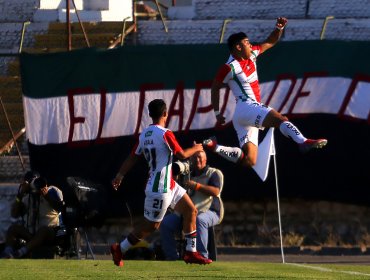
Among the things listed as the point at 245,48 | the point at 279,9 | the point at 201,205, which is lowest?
the point at 201,205

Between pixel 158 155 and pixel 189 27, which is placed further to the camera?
pixel 189 27

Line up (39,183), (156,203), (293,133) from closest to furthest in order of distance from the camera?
1. (156,203)
2. (293,133)
3. (39,183)

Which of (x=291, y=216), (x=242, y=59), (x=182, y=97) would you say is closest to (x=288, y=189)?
(x=291, y=216)

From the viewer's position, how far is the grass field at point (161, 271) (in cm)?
1435

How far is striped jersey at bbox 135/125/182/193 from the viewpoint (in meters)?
14.9

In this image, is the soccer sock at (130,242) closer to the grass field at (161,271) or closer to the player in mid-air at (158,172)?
the player in mid-air at (158,172)

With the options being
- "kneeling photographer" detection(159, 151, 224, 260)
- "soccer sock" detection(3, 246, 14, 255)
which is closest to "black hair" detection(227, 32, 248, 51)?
"kneeling photographer" detection(159, 151, 224, 260)

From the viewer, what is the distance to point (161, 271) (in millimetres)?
15180

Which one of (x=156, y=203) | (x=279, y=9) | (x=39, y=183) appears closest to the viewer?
(x=156, y=203)

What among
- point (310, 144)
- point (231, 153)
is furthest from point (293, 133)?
point (231, 153)

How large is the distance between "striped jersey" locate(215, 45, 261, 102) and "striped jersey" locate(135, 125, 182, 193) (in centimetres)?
154

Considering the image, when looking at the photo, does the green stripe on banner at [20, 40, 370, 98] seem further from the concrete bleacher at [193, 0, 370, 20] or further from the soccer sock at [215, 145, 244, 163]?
the soccer sock at [215, 145, 244, 163]

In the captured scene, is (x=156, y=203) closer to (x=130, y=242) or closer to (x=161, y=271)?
(x=130, y=242)

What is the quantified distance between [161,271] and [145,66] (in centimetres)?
756
